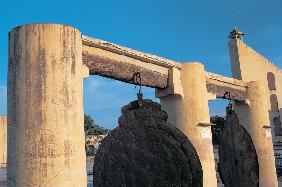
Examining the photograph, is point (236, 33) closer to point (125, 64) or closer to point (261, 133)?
point (261, 133)

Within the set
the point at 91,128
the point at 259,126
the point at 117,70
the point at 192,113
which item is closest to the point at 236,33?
the point at 259,126

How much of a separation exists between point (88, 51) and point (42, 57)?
956 mm

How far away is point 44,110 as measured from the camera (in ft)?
11.4

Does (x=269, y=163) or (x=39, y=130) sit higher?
(x=39, y=130)

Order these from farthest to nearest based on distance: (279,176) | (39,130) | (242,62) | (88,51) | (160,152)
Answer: (242,62)
(279,176)
(88,51)
(39,130)
(160,152)

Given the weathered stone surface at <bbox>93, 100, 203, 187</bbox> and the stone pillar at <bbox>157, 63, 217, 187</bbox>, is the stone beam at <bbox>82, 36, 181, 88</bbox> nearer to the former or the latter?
the stone pillar at <bbox>157, 63, 217, 187</bbox>

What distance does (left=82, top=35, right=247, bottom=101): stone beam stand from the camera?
4.50 m

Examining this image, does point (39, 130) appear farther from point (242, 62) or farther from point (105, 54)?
point (242, 62)

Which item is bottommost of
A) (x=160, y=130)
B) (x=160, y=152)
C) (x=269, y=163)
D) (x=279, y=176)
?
(x=279, y=176)

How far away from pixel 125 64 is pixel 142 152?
8.17 feet

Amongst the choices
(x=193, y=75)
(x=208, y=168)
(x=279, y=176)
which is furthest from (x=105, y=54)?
(x=279, y=176)

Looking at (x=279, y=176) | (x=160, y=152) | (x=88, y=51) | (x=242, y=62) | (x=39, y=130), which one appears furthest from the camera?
(x=242, y=62)

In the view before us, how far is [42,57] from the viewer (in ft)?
11.7

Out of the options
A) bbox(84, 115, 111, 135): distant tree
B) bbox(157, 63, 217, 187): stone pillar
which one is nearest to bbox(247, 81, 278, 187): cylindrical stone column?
bbox(157, 63, 217, 187): stone pillar
